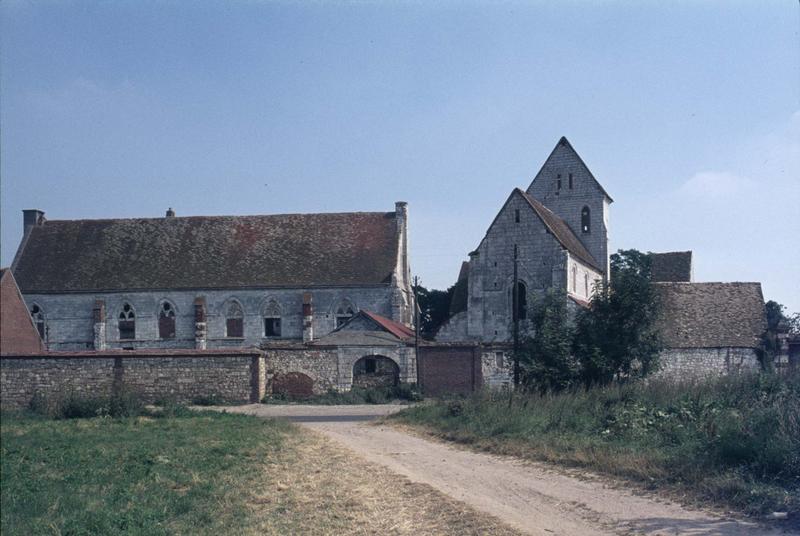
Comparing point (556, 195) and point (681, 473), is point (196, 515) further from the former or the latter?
point (556, 195)

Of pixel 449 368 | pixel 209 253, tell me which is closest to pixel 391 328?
pixel 449 368

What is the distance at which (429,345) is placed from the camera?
3609 cm

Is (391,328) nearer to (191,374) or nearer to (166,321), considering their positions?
(191,374)

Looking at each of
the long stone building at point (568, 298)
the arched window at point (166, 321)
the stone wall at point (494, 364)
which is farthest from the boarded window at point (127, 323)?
the stone wall at point (494, 364)

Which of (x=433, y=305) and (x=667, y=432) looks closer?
(x=667, y=432)

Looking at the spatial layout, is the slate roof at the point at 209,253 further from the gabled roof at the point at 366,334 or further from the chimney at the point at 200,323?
the gabled roof at the point at 366,334

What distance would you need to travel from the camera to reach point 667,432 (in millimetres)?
15570

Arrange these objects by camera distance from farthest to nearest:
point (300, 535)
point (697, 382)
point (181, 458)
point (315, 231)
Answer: point (315, 231) → point (697, 382) → point (181, 458) → point (300, 535)

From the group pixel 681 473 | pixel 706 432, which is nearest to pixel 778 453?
pixel 681 473

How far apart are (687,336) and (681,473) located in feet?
99.8

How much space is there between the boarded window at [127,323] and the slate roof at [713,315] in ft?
103

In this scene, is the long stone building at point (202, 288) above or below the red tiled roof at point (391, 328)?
above

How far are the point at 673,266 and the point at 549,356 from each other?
127 feet

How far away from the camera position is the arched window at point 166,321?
158ft
